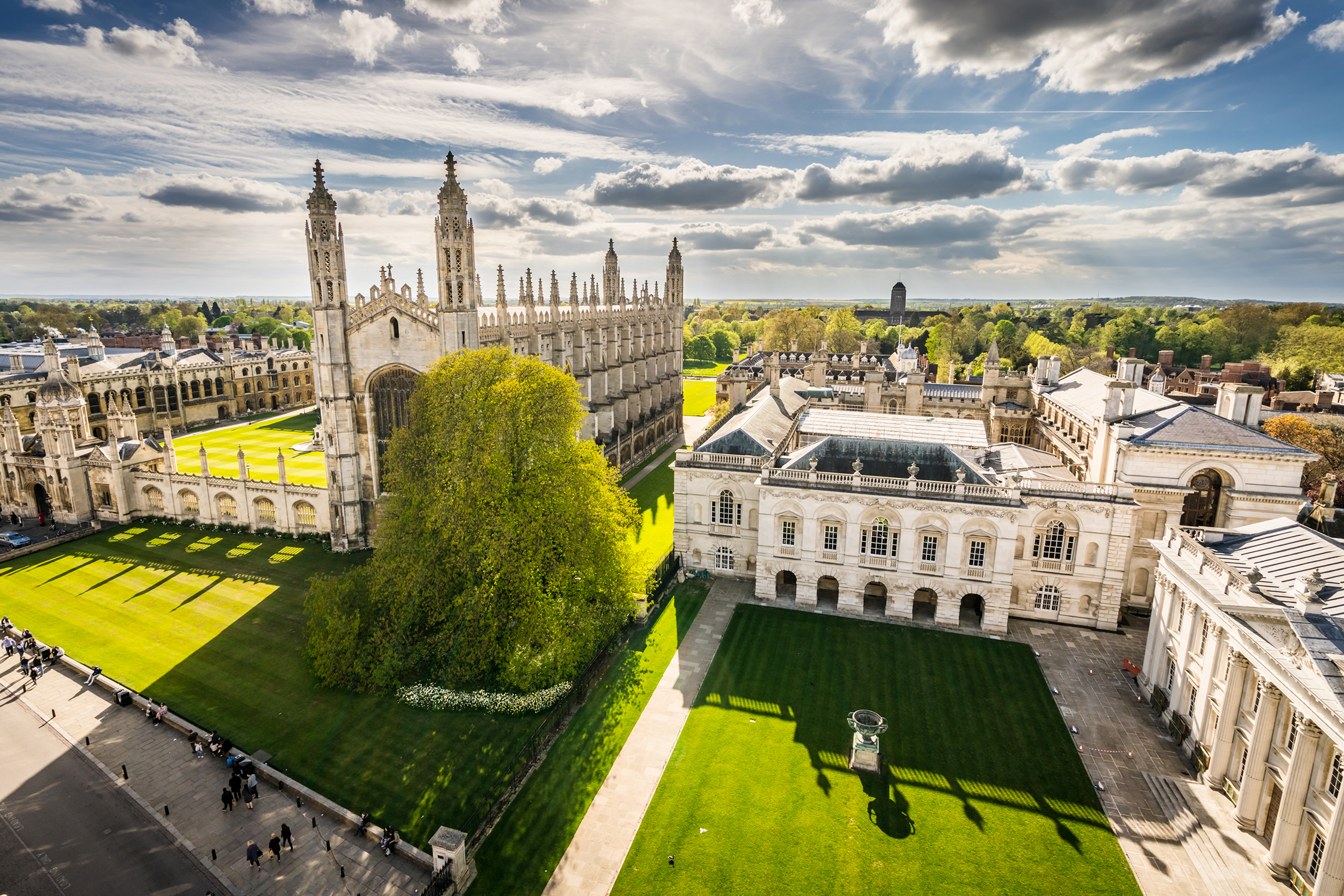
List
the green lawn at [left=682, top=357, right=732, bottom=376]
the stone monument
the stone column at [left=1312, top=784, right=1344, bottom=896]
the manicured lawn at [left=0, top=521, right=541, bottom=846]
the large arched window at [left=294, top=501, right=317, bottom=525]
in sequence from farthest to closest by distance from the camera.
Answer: the green lawn at [left=682, top=357, right=732, bottom=376] → the large arched window at [left=294, top=501, right=317, bottom=525] → the stone monument → the manicured lawn at [left=0, top=521, right=541, bottom=846] → the stone column at [left=1312, top=784, right=1344, bottom=896]

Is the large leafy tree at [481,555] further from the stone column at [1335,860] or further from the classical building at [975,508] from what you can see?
the stone column at [1335,860]

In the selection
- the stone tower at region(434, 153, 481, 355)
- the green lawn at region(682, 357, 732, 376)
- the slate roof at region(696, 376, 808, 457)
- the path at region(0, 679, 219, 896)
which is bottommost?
the path at region(0, 679, 219, 896)

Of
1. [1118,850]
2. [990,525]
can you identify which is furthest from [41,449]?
[1118,850]

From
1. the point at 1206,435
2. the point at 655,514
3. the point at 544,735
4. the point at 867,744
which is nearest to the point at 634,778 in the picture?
the point at 544,735

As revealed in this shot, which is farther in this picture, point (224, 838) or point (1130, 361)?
point (1130, 361)

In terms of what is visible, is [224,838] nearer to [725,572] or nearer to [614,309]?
[725,572]

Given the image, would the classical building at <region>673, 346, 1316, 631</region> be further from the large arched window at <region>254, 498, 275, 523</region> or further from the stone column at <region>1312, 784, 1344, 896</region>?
the large arched window at <region>254, 498, 275, 523</region>

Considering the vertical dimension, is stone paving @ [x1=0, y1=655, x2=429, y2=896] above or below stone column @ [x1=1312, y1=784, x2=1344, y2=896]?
below

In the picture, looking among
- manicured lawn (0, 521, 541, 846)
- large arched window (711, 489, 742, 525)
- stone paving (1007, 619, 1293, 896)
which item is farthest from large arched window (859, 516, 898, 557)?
manicured lawn (0, 521, 541, 846)

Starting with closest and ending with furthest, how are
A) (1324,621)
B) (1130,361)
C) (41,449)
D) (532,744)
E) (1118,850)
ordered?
1. (1324,621)
2. (1118,850)
3. (532,744)
4. (1130,361)
5. (41,449)
